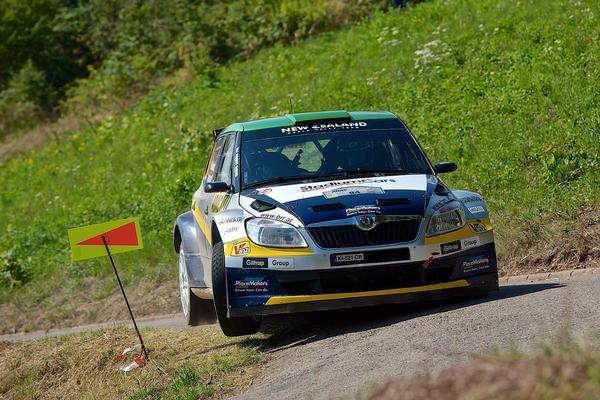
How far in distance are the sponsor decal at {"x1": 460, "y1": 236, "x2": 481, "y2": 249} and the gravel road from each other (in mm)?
462

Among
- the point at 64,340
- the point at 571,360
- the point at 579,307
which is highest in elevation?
the point at 571,360

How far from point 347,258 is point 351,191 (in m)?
0.69

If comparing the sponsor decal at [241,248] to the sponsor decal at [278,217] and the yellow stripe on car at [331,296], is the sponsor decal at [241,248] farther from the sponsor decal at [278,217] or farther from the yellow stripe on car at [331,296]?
the yellow stripe on car at [331,296]

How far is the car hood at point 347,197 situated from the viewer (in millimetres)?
9195

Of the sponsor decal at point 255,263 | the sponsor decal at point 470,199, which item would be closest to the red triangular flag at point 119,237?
the sponsor decal at point 255,263

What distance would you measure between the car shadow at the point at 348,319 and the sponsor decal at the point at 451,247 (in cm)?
45

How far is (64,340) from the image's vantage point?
12281mm

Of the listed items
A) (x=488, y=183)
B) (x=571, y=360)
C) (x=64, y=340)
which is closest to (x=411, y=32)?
(x=488, y=183)

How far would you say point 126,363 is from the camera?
10.5 meters

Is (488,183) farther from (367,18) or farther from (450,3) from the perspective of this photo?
(367,18)

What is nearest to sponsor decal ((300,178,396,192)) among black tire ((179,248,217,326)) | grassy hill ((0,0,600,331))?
black tire ((179,248,217,326))

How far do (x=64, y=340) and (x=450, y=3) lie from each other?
52.4ft

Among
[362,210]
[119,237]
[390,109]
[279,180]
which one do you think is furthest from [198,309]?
[390,109]

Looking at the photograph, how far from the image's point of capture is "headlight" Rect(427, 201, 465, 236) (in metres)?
9.35
